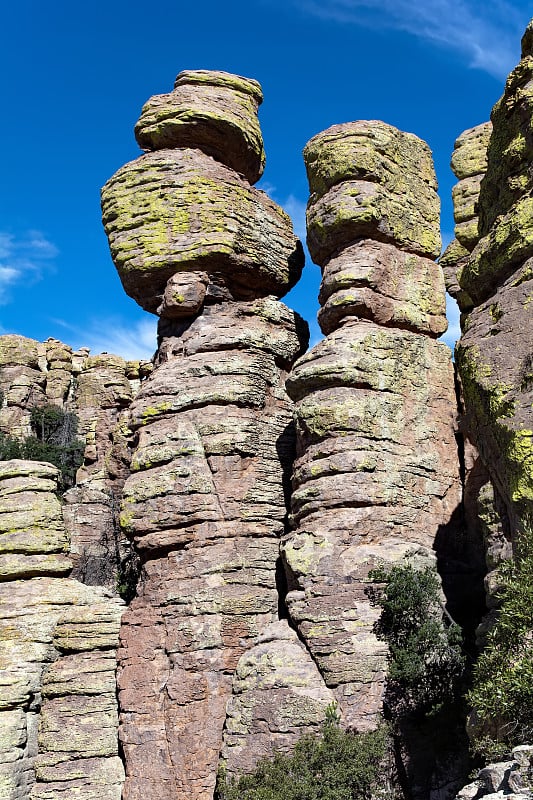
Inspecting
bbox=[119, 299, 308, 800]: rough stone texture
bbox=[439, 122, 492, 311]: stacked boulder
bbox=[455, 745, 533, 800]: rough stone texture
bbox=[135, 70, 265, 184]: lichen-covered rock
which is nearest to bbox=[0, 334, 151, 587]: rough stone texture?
bbox=[119, 299, 308, 800]: rough stone texture

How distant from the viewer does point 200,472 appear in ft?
61.6

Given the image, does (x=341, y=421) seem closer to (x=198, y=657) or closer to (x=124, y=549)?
(x=198, y=657)

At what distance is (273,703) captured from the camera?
1564cm

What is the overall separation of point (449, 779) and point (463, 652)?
2287 mm

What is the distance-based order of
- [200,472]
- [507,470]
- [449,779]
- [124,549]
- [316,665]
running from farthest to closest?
[124,549], [200,472], [316,665], [449,779], [507,470]

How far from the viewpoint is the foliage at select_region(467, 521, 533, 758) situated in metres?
9.50

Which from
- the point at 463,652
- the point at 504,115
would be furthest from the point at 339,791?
the point at 504,115

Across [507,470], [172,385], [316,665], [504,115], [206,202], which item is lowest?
[316,665]

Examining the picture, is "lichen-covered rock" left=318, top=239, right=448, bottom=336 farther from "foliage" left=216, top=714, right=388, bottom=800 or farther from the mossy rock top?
"foliage" left=216, top=714, right=388, bottom=800

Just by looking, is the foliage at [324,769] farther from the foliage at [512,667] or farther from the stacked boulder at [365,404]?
the foliage at [512,667]

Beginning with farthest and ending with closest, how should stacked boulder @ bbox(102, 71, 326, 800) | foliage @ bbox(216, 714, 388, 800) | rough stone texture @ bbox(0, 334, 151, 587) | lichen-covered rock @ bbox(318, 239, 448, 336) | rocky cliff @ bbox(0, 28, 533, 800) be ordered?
rough stone texture @ bbox(0, 334, 151, 587) → lichen-covered rock @ bbox(318, 239, 448, 336) → stacked boulder @ bbox(102, 71, 326, 800) → rocky cliff @ bbox(0, 28, 533, 800) → foliage @ bbox(216, 714, 388, 800)

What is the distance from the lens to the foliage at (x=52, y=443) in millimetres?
41844

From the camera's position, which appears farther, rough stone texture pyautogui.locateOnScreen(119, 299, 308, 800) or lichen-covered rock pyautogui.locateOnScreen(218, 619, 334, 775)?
rough stone texture pyautogui.locateOnScreen(119, 299, 308, 800)

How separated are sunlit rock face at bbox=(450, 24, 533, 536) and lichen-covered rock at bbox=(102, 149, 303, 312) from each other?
8.29m
